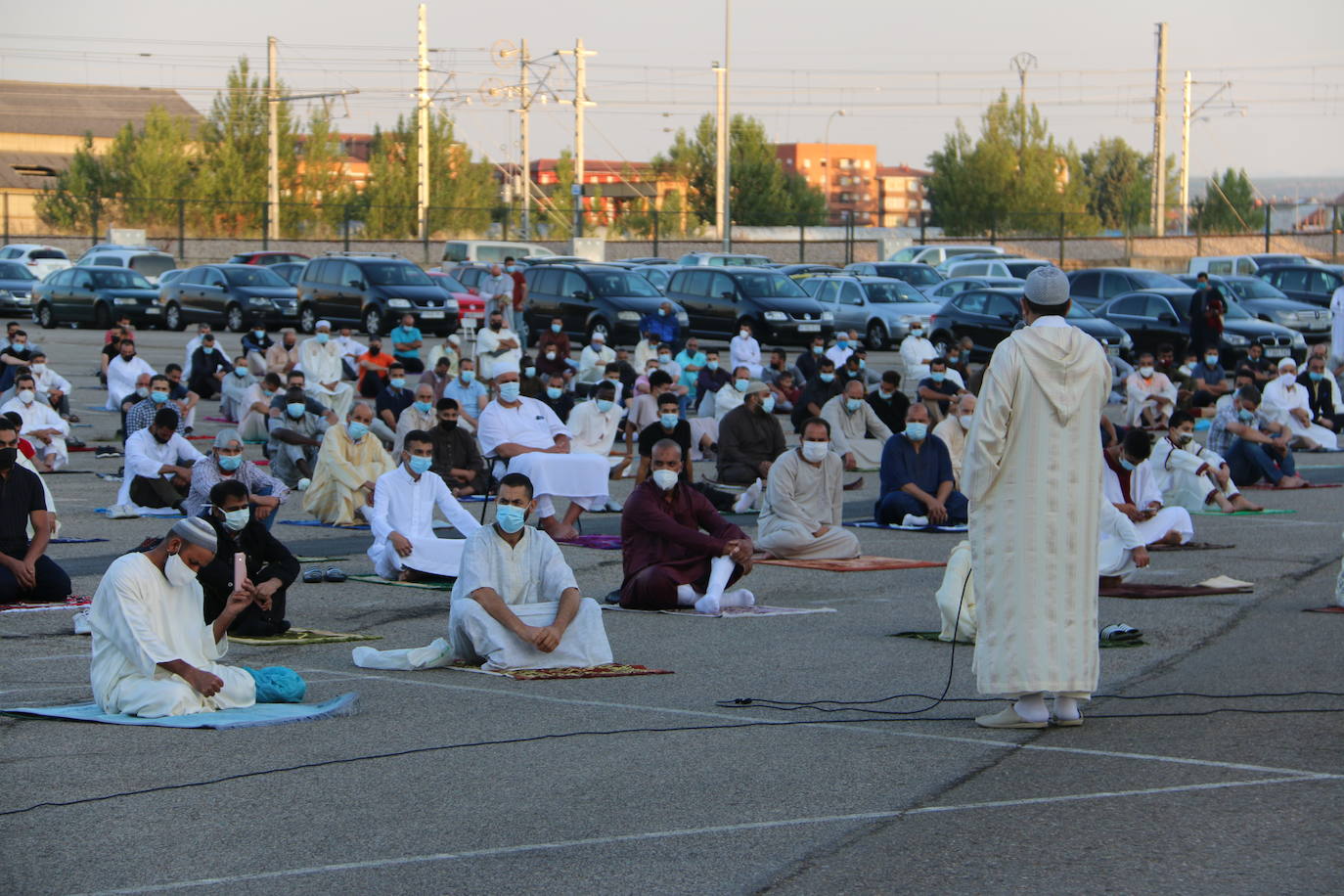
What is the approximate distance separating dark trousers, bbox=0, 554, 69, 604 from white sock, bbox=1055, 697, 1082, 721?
6899 millimetres

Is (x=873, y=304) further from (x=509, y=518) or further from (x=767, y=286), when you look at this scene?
(x=509, y=518)

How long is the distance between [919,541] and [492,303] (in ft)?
56.9

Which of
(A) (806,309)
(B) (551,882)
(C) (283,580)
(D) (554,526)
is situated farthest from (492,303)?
(B) (551,882)

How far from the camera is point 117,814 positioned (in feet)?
22.4

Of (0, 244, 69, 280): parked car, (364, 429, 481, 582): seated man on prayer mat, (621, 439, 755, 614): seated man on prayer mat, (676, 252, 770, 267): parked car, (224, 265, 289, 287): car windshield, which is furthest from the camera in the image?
(0, 244, 69, 280): parked car

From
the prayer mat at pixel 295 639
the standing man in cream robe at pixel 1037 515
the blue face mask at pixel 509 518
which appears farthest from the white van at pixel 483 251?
the standing man in cream robe at pixel 1037 515

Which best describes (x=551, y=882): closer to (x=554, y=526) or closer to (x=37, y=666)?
(x=37, y=666)

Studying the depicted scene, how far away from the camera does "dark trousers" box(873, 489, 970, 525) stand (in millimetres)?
17203

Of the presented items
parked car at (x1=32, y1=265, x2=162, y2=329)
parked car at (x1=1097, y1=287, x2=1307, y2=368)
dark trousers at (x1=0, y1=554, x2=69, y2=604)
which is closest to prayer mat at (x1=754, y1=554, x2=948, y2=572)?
dark trousers at (x1=0, y1=554, x2=69, y2=604)

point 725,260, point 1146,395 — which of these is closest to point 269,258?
point 725,260

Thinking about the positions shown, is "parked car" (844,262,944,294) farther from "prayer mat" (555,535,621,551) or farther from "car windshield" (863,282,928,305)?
"prayer mat" (555,535,621,551)

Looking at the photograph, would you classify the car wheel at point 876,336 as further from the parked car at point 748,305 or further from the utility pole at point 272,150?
the utility pole at point 272,150

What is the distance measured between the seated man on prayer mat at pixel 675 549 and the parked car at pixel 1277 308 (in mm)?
27821

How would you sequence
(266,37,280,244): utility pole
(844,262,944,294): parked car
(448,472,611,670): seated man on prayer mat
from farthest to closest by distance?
(266,37,280,244): utility pole → (844,262,944,294): parked car → (448,472,611,670): seated man on prayer mat
